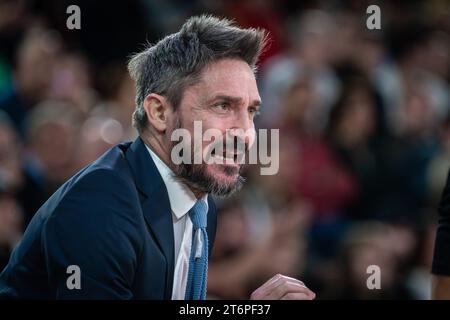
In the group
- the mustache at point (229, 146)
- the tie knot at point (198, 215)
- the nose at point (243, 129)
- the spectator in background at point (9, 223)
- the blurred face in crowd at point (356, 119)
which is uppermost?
the blurred face in crowd at point (356, 119)

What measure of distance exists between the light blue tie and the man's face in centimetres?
7

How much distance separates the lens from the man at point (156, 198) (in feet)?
5.81

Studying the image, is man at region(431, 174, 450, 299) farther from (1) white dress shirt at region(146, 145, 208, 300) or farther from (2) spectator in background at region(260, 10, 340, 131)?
(2) spectator in background at region(260, 10, 340, 131)

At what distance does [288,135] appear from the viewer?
411cm

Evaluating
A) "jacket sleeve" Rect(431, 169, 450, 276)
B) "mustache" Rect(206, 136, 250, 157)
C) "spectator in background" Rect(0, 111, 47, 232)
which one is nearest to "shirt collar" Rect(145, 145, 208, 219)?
"mustache" Rect(206, 136, 250, 157)

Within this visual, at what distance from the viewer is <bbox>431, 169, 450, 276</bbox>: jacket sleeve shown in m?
2.10

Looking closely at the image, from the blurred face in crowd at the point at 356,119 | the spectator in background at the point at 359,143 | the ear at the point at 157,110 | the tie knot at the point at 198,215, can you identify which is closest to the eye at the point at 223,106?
the ear at the point at 157,110

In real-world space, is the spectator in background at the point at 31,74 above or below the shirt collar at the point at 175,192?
above

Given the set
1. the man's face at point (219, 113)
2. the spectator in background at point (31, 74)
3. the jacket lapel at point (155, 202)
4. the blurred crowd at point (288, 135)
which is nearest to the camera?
the jacket lapel at point (155, 202)

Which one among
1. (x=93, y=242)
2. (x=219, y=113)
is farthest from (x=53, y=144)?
(x=93, y=242)

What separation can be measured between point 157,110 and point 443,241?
74cm

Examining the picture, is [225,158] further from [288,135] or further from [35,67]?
[288,135]

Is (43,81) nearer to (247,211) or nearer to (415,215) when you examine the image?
(247,211)

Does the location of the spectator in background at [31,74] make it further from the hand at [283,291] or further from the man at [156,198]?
the hand at [283,291]
